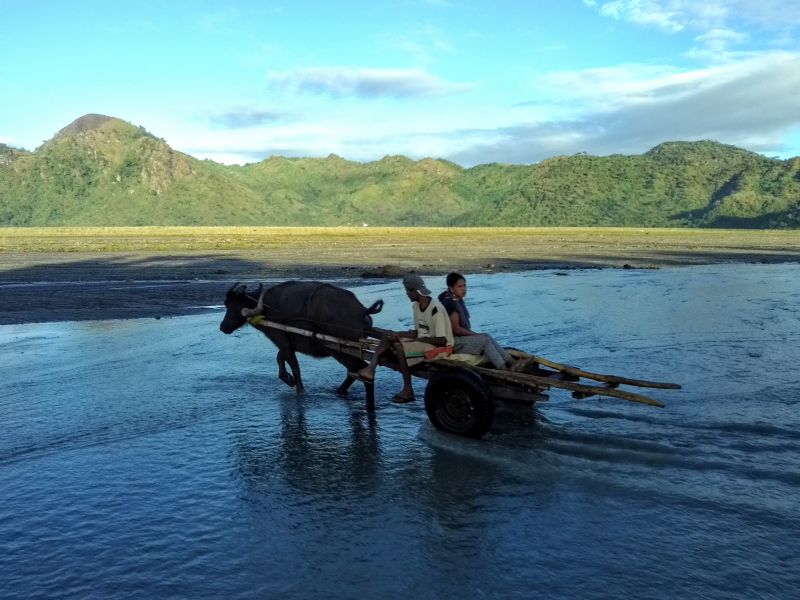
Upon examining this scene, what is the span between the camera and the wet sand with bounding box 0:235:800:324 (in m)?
18.2

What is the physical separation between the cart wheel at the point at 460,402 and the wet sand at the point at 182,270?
36.4 ft

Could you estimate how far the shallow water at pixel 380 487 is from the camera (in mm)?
4484

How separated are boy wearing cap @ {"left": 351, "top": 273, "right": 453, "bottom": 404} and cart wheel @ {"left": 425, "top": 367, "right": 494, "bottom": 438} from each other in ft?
1.42

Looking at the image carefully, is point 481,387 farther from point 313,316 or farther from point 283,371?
point 283,371

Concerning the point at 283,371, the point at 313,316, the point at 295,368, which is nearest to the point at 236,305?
the point at 283,371

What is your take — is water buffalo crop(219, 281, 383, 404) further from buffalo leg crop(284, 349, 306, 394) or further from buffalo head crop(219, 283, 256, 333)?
buffalo head crop(219, 283, 256, 333)

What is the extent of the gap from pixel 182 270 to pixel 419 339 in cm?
2393

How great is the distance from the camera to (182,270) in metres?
29.6

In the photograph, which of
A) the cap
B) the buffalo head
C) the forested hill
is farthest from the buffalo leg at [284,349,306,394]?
the forested hill

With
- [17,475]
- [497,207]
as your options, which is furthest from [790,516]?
[497,207]

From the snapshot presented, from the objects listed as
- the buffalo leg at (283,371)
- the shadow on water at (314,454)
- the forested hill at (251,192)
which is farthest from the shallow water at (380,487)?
the forested hill at (251,192)

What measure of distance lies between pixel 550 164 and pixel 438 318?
176020mm

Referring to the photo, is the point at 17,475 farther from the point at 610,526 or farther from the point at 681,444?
the point at 681,444

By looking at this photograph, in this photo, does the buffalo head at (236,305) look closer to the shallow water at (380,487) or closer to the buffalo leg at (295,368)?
the shallow water at (380,487)
